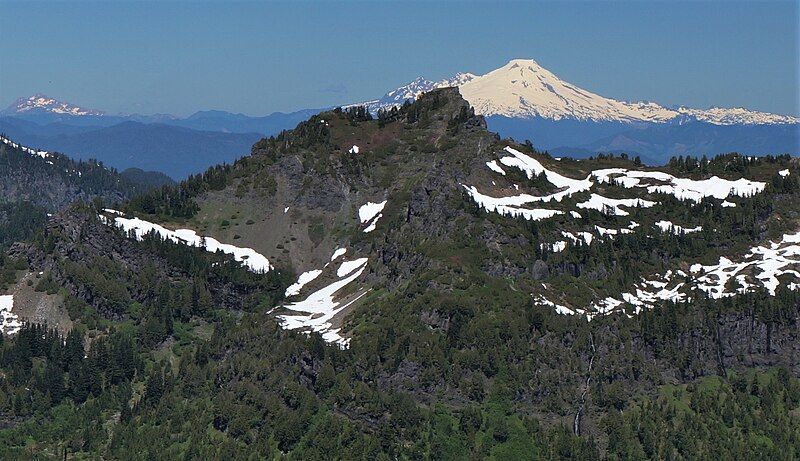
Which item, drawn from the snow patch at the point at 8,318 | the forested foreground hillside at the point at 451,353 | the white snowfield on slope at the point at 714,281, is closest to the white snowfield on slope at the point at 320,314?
the forested foreground hillside at the point at 451,353

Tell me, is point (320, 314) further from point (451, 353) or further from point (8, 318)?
point (8, 318)

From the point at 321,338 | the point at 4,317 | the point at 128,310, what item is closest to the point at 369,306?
the point at 321,338

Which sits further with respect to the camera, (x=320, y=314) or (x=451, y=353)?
(x=320, y=314)

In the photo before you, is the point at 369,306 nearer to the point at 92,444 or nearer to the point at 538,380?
the point at 538,380

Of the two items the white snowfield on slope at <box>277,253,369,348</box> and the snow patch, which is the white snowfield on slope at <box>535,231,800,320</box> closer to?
the white snowfield on slope at <box>277,253,369,348</box>

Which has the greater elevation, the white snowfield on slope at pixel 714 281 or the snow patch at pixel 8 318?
the white snowfield on slope at pixel 714 281

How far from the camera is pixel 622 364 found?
6230 inches

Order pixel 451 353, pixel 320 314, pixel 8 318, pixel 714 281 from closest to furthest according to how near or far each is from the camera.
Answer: pixel 451 353 < pixel 714 281 < pixel 8 318 < pixel 320 314

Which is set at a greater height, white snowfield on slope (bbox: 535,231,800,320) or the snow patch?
white snowfield on slope (bbox: 535,231,800,320)

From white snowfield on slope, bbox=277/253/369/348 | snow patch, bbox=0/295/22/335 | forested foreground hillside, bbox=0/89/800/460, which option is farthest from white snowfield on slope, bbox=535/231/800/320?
snow patch, bbox=0/295/22/335

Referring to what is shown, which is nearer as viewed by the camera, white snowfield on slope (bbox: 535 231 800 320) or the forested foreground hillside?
the forested foreground hillside

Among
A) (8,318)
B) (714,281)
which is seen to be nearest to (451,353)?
(714,281)

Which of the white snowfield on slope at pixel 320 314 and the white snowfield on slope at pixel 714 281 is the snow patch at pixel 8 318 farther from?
the white snowfield on slope at pixel 714 281

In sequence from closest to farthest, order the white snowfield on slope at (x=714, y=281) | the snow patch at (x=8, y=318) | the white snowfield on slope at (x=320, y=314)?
1. the white snowfield on slope at (x=714, y=281)
2. the white snowfield on slope at (x=320, y=314)
3. the snow patch at (x=8, y=318)
